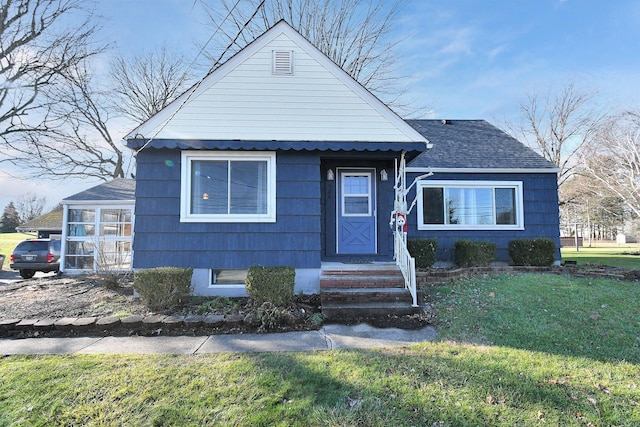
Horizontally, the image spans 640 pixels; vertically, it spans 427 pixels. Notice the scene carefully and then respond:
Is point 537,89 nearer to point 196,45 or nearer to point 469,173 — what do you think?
point 469,173

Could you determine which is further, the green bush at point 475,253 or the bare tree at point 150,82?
the bare tree at point 150,82

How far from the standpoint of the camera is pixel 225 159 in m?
7.00

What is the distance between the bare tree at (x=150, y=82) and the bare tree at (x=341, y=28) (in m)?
7.80

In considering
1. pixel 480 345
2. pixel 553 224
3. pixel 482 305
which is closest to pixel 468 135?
pixel 553 224

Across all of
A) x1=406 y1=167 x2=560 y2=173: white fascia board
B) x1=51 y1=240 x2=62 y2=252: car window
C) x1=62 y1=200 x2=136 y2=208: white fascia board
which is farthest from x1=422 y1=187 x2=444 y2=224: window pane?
x1=51 y1=240 x2=62 y2=252: car window

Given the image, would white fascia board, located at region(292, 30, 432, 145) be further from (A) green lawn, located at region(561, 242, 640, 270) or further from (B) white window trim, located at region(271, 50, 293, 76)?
(A) green lawn, located at region(561, 242, 640, 270)

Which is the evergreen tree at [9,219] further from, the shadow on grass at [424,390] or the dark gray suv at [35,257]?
the shadow on grass at [424,390]

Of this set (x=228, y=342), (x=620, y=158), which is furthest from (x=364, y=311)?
(x=620, y=158)

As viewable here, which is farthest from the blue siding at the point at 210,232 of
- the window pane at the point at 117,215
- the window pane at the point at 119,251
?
the window pane at the point at 117,215

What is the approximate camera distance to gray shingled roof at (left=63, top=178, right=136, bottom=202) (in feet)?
39.4

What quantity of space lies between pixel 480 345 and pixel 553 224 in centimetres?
751

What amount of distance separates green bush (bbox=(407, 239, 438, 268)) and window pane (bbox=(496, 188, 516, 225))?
2.81m

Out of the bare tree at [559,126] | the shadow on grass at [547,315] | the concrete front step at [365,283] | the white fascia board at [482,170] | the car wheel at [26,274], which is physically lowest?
the car wheel at [26,274]

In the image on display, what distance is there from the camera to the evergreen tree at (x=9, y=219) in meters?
46.2
